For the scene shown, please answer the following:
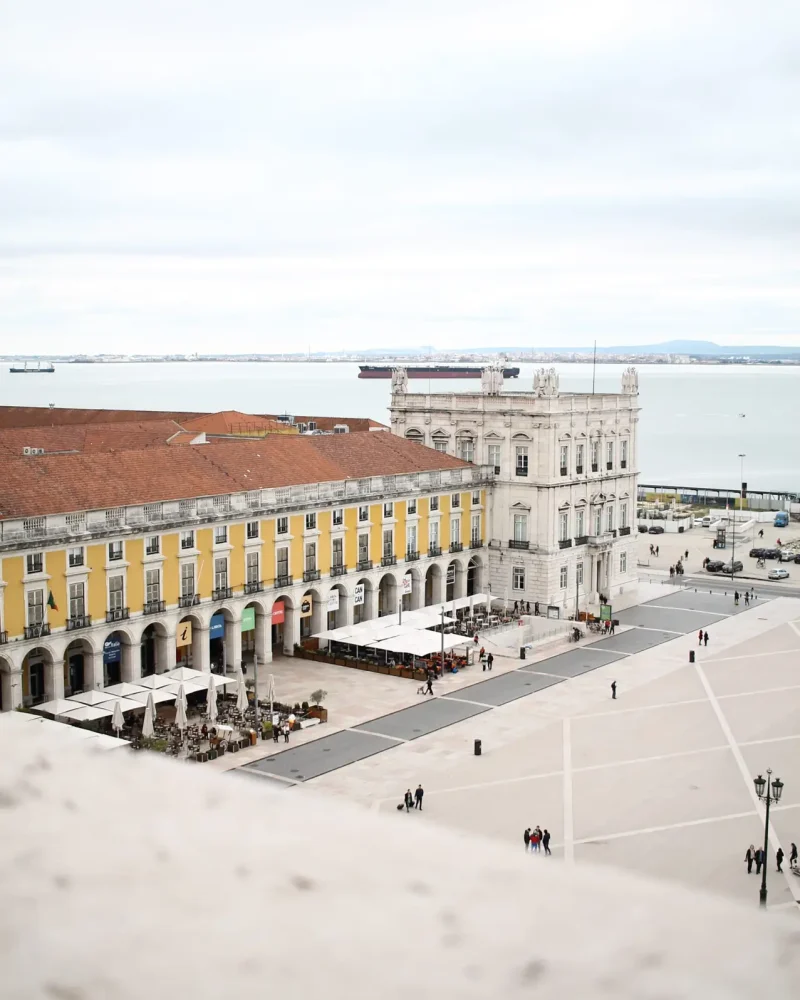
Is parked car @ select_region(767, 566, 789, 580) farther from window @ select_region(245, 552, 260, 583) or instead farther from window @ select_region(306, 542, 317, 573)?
window @ select_region(245, 552, 260, 583)

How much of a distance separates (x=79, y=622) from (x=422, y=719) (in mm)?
12555

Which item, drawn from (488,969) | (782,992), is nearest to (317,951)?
(488,969)

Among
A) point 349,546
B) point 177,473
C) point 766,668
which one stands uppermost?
point 177,473

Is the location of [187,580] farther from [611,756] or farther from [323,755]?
[611,756]

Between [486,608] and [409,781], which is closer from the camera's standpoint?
[409,781]

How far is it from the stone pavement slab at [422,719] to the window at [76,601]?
34.5ft

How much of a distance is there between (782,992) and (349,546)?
55372mm

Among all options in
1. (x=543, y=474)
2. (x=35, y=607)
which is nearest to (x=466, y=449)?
(x=543, y=474)

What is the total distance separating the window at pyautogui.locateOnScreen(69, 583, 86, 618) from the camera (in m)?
44.2

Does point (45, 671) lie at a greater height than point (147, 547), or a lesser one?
lesser

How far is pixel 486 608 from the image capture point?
2490 inches

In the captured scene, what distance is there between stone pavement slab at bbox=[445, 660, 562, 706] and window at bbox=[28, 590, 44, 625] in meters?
15.6

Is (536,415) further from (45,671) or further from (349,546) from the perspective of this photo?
(45,671)

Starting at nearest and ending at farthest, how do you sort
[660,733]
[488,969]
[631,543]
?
[488,969] → [660,733] → [631,543]
